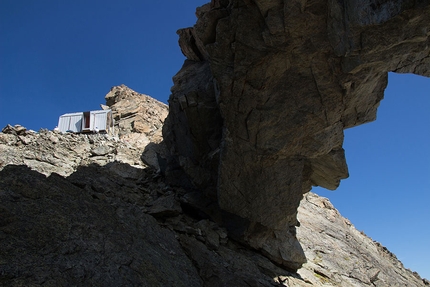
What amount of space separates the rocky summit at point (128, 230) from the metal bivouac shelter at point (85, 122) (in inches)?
48.4

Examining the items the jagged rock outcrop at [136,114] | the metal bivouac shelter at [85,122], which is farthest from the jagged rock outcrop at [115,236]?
the jagged rock outcrop at [136,114]

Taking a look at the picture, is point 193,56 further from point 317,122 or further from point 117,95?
point 117,95

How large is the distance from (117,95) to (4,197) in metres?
24.8

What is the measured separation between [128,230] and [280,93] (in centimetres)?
956

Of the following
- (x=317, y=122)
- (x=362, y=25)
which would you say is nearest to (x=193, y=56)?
(x=317, y=122)

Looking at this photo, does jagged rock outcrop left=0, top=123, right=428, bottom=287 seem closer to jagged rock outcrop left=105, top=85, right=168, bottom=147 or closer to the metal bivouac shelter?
the metal bivouac shelter

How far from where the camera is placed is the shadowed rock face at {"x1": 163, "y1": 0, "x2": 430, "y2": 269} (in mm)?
13266

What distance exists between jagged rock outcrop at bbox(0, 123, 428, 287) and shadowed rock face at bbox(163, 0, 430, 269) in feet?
7.07

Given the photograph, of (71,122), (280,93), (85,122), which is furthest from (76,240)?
(71,122)

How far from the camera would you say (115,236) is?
12266 mm

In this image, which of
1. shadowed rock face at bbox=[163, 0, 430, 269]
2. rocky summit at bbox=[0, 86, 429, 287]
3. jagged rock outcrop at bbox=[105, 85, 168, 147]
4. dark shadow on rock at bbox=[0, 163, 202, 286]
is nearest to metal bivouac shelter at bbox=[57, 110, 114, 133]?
rocky summit at bbox=[0, 86, 429, 287]

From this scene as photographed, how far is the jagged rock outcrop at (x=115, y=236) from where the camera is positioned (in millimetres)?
9984

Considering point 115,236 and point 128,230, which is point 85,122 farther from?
point 115,236

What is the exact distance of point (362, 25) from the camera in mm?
12383
